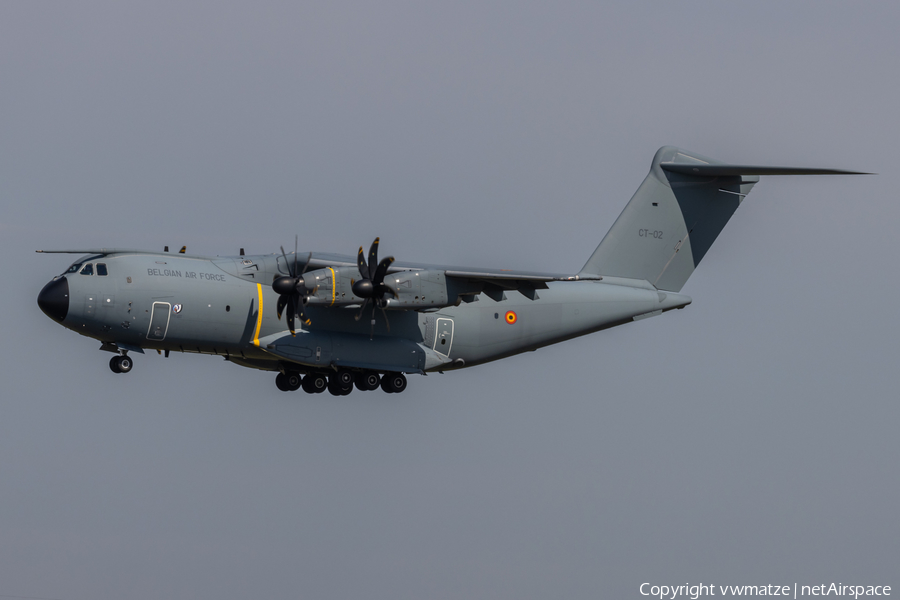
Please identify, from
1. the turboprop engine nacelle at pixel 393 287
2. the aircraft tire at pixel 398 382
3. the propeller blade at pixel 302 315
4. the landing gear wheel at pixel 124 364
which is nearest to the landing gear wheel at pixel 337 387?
the aircraft tire at pixel 398 382

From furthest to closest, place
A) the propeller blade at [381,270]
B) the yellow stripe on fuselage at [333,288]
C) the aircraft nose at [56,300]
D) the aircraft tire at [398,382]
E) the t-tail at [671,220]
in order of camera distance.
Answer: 1. the t-tail at [671,220]
2. the aircraft tire at [398,382]
3. the yellow stripe on fuselage at [333,288]
4. the propeller blade at [381,270]
5. the aircraft nose at [56,300]

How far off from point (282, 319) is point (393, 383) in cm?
300

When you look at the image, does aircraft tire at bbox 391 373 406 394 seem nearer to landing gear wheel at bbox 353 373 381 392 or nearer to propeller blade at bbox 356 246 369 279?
landing gear wheel at bbox 353 373 381 392

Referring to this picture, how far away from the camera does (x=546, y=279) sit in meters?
22.3

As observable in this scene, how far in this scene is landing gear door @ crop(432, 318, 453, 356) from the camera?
2395 centimetres

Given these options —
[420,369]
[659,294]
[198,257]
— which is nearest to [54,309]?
[198,257]

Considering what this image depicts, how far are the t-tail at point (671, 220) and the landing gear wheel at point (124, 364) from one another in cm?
1103

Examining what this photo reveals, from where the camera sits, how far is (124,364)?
21469 millimetres

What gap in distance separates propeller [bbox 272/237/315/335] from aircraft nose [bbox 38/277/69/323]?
393cm

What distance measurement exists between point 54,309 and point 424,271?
23.7 feet

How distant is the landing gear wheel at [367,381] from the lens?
23594mm

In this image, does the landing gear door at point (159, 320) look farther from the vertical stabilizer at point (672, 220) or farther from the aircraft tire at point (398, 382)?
the vertical stabilizer at point (672, 220)

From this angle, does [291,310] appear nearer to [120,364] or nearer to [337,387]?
[337,387]

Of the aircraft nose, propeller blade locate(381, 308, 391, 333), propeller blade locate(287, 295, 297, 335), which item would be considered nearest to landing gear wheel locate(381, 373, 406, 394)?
propeller blade locate(381, 308, 391, 333)
